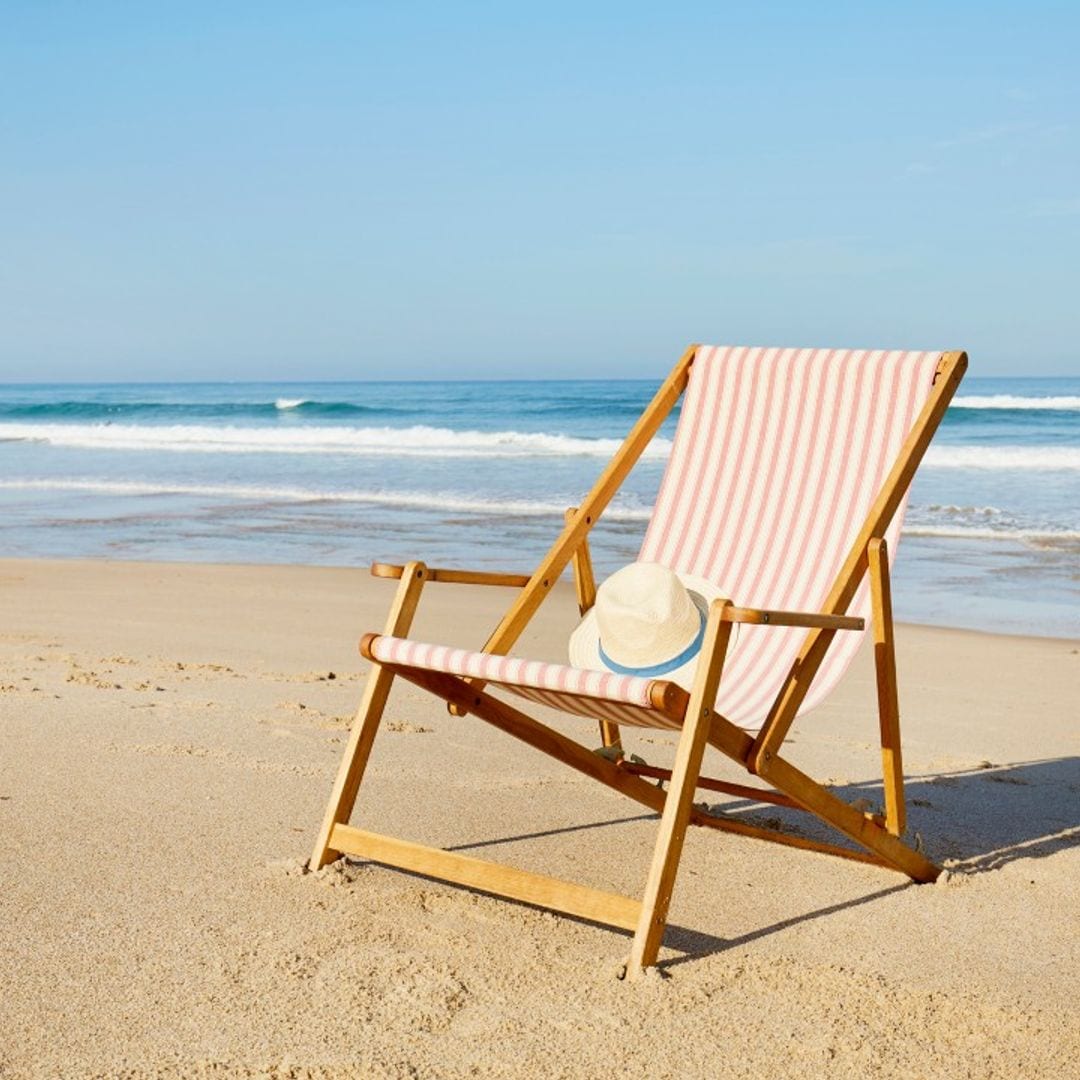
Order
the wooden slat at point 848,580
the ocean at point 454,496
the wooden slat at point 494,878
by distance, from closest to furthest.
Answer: the wooden slat at point 494,878 → the wooden slat at point 848,580 → the ocean at point 454,496

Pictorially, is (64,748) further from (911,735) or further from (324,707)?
(911,735)

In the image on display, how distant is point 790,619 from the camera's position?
2719mm

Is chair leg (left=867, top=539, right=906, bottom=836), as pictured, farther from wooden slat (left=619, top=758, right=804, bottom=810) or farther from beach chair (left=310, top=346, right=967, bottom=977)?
wooden slat (left=619, top=758, right=804, bottom=810)

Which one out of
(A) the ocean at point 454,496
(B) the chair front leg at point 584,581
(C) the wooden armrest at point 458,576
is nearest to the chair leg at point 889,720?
(B) the chair front leg at point 584,581

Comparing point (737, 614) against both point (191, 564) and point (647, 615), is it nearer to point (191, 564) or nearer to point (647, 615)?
point (647, 615)

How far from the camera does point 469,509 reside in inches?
506

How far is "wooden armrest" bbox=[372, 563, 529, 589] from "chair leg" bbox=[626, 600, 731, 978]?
71cm

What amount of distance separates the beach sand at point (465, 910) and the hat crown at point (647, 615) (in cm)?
50

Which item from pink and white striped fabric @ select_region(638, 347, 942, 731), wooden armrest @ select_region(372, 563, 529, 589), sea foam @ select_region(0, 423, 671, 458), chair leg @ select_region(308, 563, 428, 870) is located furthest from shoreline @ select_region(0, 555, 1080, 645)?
sea foam @ select_region(0, 423, 671, 458)

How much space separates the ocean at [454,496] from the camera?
911 cm

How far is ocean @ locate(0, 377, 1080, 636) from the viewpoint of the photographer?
9109 mm

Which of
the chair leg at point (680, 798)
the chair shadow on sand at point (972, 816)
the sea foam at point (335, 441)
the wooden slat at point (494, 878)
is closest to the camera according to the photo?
the chair leg at point (680, 798)

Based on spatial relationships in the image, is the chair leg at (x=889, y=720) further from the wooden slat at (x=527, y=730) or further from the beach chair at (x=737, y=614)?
the wooden slat at (x=527, y=730)

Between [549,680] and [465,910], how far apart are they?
0.58 metres
